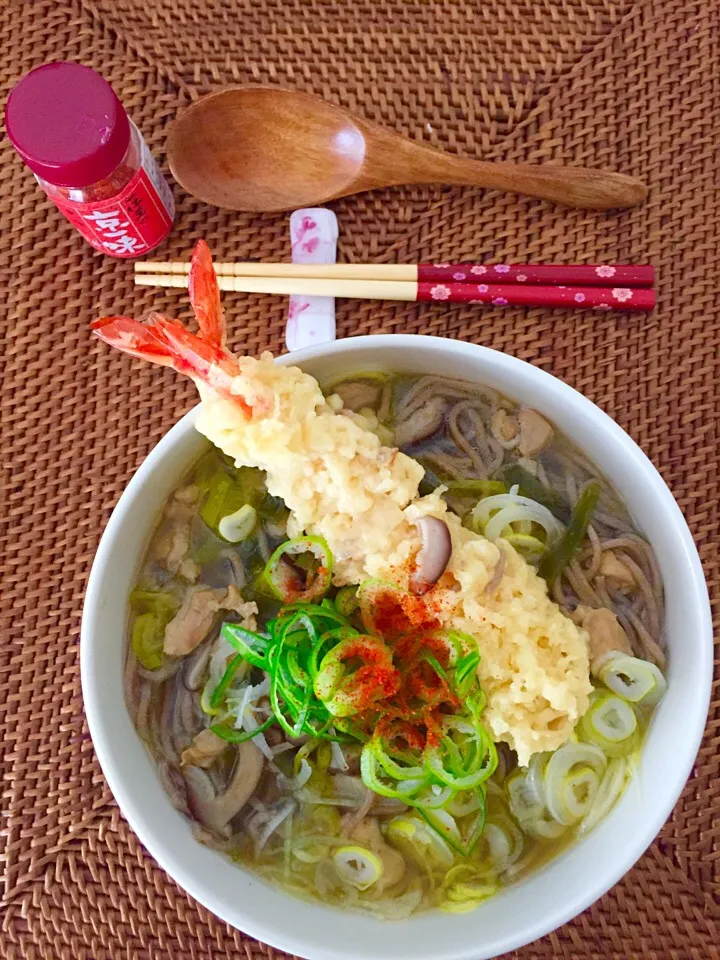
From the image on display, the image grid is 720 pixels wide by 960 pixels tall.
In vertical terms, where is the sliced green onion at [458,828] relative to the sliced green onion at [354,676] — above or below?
below

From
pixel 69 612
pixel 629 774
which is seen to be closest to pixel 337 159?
pixel 69 612

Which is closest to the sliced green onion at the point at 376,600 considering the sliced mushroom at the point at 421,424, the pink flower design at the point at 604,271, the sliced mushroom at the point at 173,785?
the sliced mushroom at the point at 421,424

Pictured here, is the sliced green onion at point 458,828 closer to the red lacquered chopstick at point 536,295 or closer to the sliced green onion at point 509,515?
the sliced green onion at point 509,515

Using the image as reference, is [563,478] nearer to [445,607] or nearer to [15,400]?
[445,607]

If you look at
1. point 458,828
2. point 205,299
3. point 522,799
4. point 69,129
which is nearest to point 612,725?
point 522,799

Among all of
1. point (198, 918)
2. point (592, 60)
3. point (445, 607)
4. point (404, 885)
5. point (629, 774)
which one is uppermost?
point (592, 60)

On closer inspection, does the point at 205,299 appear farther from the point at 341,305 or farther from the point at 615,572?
the point at 615,572
